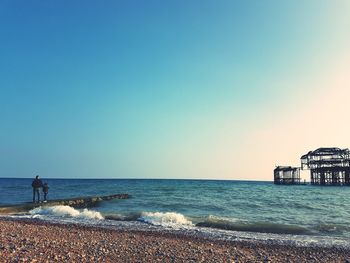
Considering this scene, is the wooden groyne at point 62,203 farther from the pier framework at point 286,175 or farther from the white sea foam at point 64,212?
the pier framework at point 286,175

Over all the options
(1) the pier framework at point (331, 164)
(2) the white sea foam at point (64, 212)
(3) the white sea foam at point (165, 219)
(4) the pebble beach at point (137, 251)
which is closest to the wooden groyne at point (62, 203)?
(2) the white sea foam at point (64, 212)

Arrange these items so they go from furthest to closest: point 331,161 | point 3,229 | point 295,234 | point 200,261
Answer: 1. point 331,161
2. point 295,234
3. point 3,229
4. point 200,261

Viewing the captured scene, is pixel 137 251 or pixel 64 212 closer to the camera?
pixel 137 251

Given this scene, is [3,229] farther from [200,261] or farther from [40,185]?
[40,185]

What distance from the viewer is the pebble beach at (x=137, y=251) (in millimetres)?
9359

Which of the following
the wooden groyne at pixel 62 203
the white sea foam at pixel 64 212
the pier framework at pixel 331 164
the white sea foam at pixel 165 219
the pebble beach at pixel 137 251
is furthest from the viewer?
the pier framework at pixel 331 164

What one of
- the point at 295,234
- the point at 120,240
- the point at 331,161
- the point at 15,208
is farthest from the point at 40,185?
the point at 331,161

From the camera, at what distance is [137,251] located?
10.6m

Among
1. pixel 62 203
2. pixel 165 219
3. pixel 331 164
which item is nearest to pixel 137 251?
pixel 165 219

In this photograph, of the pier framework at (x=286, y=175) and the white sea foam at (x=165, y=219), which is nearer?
the white sea foam at (x=165, y=219)

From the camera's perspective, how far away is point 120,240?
12.7 metres

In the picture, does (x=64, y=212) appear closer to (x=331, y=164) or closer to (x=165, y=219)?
(x=165, y=219)

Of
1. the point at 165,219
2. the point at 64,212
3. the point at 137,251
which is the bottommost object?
the point at 165,219

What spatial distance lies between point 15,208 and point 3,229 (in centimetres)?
1179
